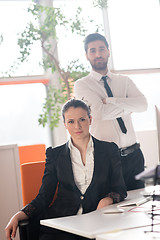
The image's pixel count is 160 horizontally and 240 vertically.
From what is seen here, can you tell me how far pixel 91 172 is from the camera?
7.70 feet

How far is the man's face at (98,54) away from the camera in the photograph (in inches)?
120

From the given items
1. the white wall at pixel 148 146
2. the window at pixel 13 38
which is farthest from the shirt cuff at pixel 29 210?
the white wall at pixel 148 146

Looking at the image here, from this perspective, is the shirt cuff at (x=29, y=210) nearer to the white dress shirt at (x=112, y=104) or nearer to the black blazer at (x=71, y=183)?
the black blazer at (x=71, y=183)

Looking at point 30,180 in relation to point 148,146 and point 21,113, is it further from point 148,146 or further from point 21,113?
point 148,146

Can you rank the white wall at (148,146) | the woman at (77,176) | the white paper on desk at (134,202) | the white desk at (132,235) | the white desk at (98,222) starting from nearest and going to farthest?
the white desk at (132,235), the white desk at (98,222), the white paper on desk at (134,202), the woman at (77,176), the white wall at (148,146)

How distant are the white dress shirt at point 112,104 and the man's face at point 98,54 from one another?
0.06 m

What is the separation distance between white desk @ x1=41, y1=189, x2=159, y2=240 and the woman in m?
0.30

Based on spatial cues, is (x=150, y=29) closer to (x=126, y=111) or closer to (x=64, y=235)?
(x=126, y=111)

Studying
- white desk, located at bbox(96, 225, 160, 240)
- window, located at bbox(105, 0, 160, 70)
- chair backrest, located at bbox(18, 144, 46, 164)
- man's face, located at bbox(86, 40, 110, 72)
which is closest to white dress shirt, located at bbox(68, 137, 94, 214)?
white desk, located at bbox(96, 225, 160, 240)

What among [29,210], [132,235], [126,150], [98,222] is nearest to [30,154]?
[126,150]

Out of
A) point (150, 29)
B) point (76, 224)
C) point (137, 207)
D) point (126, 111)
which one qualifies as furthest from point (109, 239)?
point (150, 29)

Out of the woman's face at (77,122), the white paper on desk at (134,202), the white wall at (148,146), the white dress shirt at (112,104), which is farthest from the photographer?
the white wall at (148,146)

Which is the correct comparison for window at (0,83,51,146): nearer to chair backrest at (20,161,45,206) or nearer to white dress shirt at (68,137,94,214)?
chair backrest at (20,161,45,206)

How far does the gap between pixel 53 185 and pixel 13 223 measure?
15.5 inches
